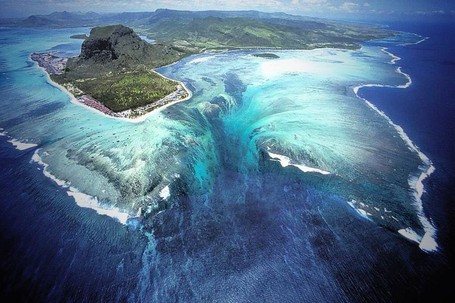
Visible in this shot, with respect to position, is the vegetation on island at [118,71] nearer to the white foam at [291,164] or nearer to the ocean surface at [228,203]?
the ocean surface at [228,203]

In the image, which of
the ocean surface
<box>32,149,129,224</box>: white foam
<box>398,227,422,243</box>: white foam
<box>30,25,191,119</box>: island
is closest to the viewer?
the ocean surface

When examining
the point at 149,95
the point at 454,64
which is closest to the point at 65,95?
the point at 149,95

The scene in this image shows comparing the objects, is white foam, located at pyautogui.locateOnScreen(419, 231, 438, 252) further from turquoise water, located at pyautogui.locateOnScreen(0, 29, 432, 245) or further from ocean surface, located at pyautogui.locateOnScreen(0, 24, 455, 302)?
turquoise water, located at pyautogui.locateOnScreen(0, 29, 432, 245)

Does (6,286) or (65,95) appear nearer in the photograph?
(6,286)

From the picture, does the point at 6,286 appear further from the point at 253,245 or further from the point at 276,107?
the point at 276,107

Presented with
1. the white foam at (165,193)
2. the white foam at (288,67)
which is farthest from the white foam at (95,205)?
the white foam at (288,67)

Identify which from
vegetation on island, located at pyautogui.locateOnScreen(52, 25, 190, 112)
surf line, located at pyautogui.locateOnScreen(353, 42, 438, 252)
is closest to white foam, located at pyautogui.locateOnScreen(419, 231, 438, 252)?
surf line, located at pyautogui.locateOnScreen(353, 42, 438, 252)
